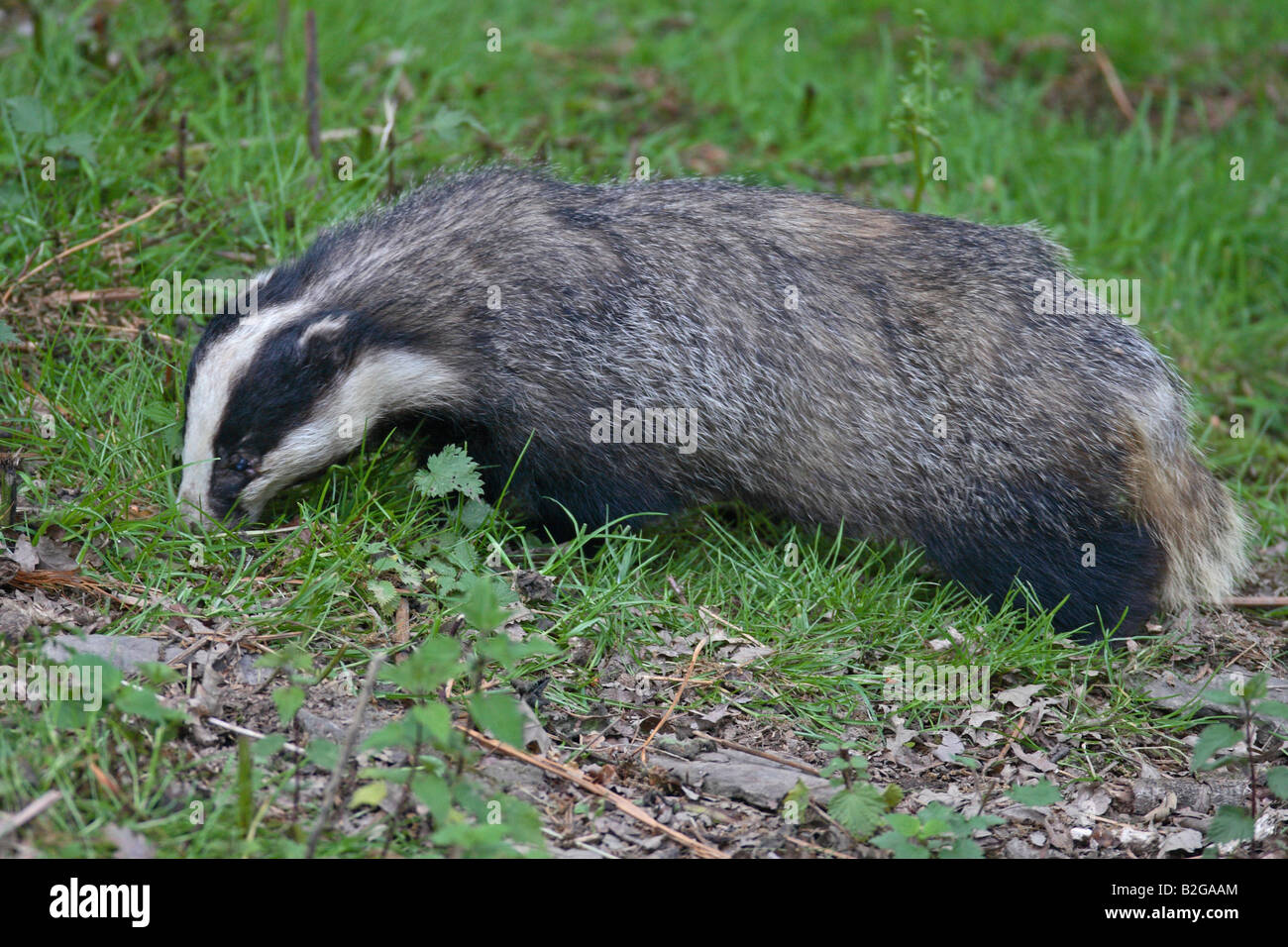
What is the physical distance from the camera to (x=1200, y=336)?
6262 mm

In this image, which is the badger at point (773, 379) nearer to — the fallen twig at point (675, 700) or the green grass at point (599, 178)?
the green grass at point (599, 178)

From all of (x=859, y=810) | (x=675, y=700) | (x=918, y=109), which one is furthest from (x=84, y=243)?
(x=859, y=810)

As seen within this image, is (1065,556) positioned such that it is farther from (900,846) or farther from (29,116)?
(29,116)

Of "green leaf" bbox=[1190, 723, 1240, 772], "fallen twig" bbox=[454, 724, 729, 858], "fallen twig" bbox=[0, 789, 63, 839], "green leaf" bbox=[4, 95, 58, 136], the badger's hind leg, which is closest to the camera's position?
"fallen twig" bbox=[0, 789, 63, 839]

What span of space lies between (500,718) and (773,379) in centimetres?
207

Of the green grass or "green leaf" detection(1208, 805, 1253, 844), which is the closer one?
"green leaf" detection(1208, 805, 1253, 844)

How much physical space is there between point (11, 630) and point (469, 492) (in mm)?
1407

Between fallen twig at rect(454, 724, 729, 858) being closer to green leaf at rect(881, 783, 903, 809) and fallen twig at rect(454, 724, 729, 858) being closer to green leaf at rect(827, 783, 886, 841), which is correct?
green leaf at rect(827, 783, 886, 841)

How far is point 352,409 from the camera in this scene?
4.27 metres

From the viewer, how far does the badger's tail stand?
4.61 metres

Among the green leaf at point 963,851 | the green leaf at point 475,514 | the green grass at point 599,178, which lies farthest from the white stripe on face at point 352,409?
the green leaf at point 963,851

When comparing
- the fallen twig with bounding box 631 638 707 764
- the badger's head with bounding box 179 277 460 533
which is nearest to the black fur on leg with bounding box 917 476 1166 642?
the fallen twig with bounding box 631 638 707 764

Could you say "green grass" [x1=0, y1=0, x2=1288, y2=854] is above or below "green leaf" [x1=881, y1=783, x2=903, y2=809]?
above

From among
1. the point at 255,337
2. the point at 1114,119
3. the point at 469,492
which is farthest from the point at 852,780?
the point at 1114,119
